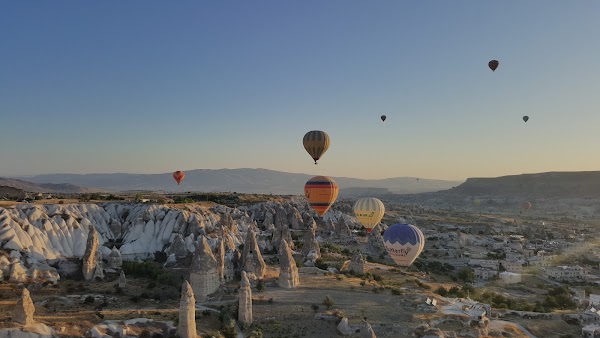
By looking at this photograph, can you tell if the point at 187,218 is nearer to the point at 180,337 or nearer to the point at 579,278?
the point at 180,337

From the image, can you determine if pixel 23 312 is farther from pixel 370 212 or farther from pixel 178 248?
pixel 370 212

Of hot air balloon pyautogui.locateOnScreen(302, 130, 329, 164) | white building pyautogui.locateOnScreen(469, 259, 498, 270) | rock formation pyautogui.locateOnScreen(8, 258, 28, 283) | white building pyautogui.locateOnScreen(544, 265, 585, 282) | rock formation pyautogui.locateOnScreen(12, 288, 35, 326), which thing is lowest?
white building pyautogui.locateOnScreen(544, 265, 585, 282)

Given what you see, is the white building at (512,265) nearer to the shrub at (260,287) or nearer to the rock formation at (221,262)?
the shrub at (260,287)

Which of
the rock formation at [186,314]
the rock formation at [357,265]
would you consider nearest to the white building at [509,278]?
the rock formation at [357,265]

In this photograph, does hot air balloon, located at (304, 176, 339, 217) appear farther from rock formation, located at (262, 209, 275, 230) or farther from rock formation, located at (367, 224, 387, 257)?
rock formation, located at (262, 209, 275, 230)

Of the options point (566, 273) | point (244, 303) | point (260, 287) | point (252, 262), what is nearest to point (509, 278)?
point (566, 273)

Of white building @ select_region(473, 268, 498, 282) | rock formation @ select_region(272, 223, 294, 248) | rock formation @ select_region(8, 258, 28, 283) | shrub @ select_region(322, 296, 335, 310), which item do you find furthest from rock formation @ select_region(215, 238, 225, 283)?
white building @ select_region(473, 268, 498, 282)
